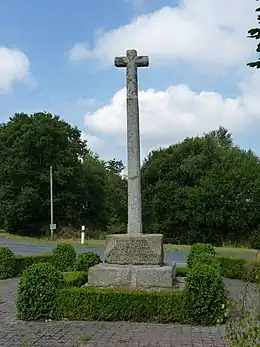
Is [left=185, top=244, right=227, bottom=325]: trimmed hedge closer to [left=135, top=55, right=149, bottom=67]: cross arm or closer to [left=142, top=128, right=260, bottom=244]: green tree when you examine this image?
[left=135, top=55, right=149, bottom=67]: cross arm

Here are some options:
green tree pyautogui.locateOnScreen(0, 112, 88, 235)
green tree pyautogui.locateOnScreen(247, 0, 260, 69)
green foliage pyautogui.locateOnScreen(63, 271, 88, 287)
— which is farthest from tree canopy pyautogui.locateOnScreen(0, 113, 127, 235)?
green tree pyautogui.locateOnScreen(247, 0, 260, 69)

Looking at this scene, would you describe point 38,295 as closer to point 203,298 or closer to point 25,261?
point 203,298

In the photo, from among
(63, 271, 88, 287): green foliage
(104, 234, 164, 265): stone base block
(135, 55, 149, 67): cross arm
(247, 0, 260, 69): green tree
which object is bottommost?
(63, 271, 88, 287): green foliage

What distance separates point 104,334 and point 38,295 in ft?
5.46

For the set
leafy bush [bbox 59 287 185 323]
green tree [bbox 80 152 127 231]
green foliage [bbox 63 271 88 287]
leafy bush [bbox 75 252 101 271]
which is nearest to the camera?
leafy bush [bbox 59 287 185 323]

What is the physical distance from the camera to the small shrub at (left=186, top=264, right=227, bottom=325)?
7.99 metres

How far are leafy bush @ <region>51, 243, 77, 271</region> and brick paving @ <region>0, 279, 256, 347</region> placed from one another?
566 cm

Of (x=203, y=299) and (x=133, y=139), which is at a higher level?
(x=133, y=139)

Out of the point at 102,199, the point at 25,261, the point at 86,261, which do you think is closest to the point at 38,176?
the point at 102,199

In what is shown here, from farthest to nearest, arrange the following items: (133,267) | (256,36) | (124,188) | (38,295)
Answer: (124,188) < (133,267) < (38,295) < (256,36)

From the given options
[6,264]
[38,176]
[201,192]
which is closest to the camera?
[6,264]

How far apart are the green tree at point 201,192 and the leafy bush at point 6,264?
24329mm

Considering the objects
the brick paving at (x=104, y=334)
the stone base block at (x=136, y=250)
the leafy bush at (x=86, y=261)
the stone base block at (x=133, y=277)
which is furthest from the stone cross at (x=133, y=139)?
the brick paving at (x=104, y=334)

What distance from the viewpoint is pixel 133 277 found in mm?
9328
